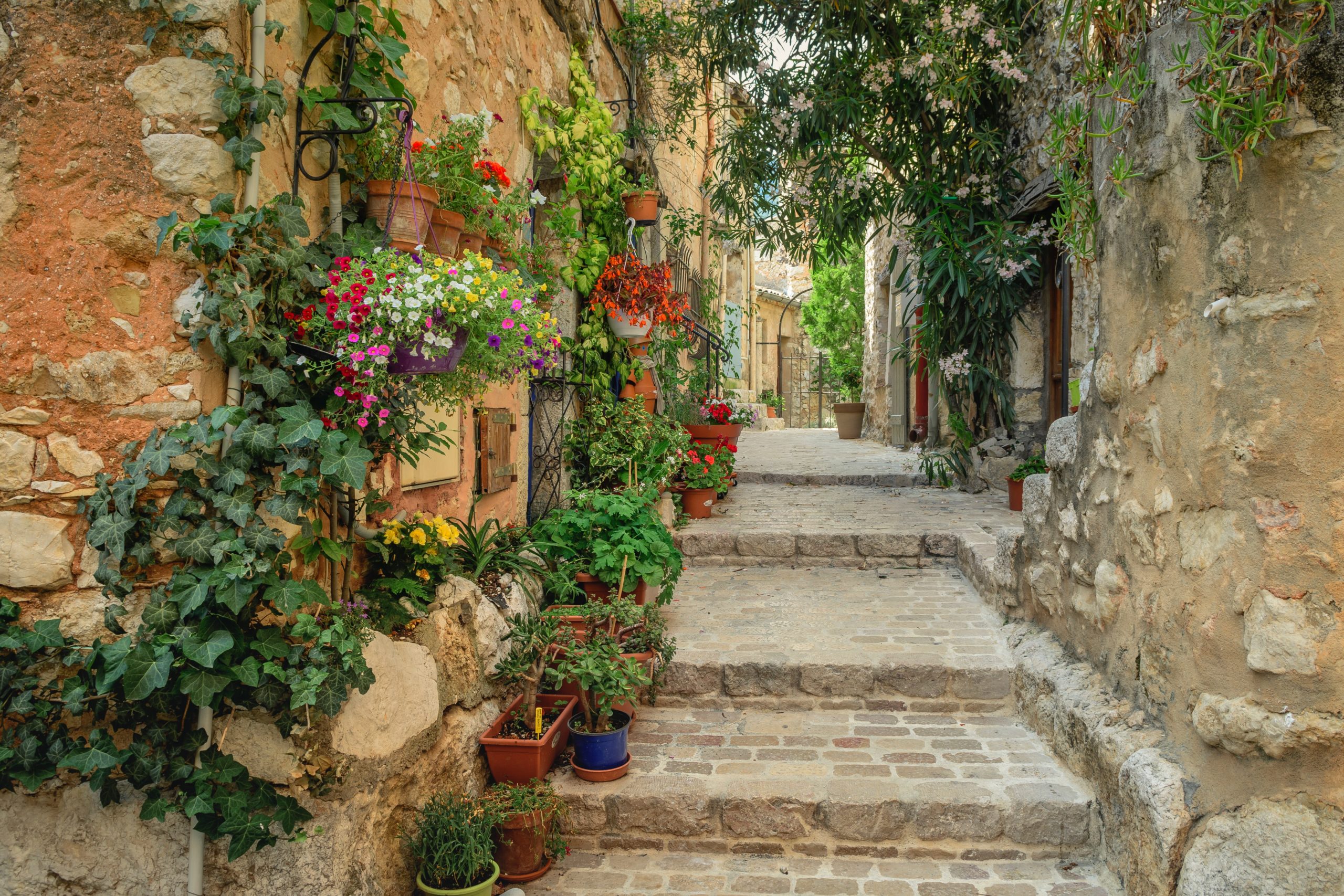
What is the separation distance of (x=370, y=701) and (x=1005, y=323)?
6267 mm

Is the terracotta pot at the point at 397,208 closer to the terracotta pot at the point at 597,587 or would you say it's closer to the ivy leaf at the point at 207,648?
the ivy leaf at the point at 207,648

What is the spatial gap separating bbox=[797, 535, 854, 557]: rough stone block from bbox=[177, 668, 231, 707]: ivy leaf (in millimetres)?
4075

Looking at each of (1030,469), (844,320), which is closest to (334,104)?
(1030,469)

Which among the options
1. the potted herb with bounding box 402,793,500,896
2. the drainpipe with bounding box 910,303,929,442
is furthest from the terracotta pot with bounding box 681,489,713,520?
the drainpipe with bounding box 910,303,929,442

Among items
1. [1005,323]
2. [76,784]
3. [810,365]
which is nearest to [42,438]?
[76,784]

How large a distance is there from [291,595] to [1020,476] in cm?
540

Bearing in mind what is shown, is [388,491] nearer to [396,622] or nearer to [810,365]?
[396,622]

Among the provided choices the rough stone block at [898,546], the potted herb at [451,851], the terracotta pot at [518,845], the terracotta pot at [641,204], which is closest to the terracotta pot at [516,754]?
the terracotta pot at [518,845]

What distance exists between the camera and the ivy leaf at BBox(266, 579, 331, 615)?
6.43ft

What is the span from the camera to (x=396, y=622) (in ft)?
8.61

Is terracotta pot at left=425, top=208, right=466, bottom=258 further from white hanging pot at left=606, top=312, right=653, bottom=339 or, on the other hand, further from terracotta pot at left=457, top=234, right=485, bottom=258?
white hanging pot at left=606, top=312, right=653, bottom=339

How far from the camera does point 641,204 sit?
5.54m

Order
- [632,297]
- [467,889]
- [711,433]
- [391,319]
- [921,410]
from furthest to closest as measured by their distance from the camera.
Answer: [921,410] → [711,433] → [632,297] → [467,889] → [391,319]

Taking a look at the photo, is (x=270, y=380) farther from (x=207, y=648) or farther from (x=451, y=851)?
(x=451, y=851)
